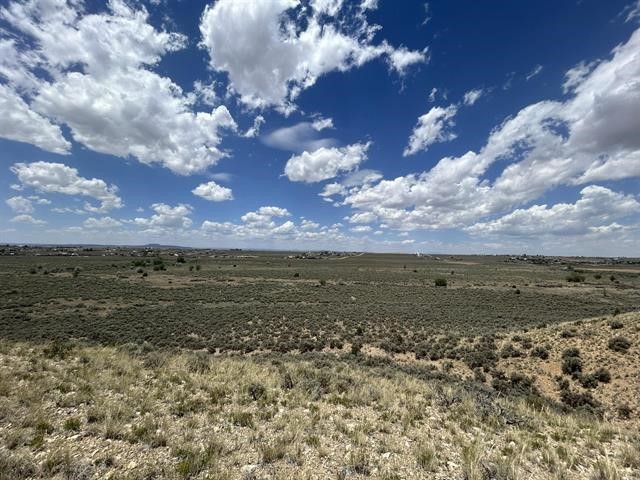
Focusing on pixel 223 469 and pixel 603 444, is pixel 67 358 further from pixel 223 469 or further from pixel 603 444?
pixel 603 444

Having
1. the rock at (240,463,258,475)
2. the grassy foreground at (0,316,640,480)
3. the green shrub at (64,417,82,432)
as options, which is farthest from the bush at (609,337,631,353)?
the green shrub at (64,417,82,432)

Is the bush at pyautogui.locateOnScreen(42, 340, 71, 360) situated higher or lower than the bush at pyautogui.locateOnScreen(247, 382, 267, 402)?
higher

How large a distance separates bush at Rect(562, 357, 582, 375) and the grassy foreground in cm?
360

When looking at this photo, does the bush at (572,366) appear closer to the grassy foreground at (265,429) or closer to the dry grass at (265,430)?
the dry grass at (265,430)

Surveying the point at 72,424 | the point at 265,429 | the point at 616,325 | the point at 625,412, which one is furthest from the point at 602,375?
the point at 72,424

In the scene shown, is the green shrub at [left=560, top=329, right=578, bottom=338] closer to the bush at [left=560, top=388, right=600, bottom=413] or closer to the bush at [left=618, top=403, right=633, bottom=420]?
the bush at [left=560, top=388, right=600, bottom=413]

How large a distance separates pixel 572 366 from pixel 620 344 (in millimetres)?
2875

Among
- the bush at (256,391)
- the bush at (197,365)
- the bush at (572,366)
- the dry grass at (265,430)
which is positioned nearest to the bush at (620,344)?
the bush at (572,366)

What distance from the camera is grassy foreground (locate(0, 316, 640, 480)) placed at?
16.1ft

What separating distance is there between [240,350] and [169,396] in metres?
10.5

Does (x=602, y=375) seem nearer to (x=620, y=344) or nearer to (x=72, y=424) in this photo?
(x=620, y=344)

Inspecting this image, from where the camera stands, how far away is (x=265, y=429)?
6285mm

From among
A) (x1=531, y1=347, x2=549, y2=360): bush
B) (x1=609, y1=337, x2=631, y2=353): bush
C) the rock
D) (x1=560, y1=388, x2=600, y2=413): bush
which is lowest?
(x1=560, y1=388, x2=600, y2=413): bush

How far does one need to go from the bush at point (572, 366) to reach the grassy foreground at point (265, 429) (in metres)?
3.60
